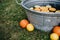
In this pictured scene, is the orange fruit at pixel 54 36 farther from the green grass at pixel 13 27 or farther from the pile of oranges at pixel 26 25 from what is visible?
the pile of oranges at pixel 26 25

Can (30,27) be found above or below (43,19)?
below

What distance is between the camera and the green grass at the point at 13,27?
2.54 meters

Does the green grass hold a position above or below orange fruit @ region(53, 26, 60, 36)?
below

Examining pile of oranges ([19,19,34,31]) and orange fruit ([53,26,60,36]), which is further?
pile of oranges ([19,19,34,31])

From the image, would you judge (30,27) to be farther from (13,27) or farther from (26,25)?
(13,27)

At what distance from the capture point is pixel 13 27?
9.20 ft

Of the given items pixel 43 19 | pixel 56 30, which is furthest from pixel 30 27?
pixel 56 30

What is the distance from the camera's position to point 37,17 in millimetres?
2508

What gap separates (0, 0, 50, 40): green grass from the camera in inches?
100

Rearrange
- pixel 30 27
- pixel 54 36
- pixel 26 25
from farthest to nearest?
pixel 26 25, pixel 30 27, pixel 54 36

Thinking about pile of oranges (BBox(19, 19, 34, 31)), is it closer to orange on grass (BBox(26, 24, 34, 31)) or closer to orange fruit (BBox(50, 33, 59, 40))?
orange on grass (BBox(26, 24, 34, 31))

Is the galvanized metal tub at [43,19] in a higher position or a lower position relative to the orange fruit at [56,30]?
higher

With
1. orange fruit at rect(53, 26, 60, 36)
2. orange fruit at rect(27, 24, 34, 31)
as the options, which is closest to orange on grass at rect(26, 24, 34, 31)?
orange fruit at rect(27, 24, 34, 31)

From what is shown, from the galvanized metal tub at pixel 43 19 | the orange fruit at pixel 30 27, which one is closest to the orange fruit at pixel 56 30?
the galvanized metal tub at pixel 43 19
